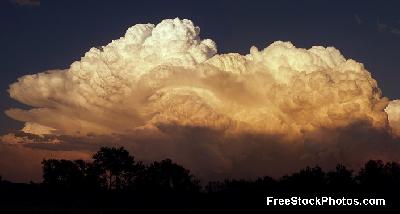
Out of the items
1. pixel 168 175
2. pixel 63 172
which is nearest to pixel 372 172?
pixel 168 175

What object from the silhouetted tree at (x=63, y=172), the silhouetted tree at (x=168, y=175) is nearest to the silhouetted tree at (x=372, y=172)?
the silhouetted tree at (x=168, y=175)

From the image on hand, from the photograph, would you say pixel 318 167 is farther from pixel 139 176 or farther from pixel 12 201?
pixel 12 201

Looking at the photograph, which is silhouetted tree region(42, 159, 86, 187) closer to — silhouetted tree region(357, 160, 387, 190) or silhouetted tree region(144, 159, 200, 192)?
silhouetted tree region(144, 159, 200, 192)

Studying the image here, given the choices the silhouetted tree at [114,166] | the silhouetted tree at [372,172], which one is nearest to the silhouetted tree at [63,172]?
the silhouetted tree at [114,166]

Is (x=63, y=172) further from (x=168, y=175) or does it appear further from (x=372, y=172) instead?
(x=372, y=172)

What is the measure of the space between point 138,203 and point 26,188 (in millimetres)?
17146

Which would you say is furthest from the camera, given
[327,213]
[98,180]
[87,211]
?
[98,180]

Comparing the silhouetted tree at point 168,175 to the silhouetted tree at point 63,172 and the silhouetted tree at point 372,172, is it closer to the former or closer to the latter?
the silhouetted tree at point 63,172

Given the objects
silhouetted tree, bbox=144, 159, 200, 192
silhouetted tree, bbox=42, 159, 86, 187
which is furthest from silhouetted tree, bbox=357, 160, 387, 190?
silhouetted tree, bbox=42, 159, 86, 187

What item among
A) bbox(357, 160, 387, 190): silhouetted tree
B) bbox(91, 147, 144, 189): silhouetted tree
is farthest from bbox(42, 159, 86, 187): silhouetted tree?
bbox(357, 160, 387, 190): silhouetted tree

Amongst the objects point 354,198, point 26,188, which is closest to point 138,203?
point 26,188

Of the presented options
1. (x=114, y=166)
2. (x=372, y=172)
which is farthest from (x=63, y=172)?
(x=372, y=172)

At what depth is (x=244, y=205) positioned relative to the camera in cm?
8431

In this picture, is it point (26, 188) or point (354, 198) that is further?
point (354, 198)
